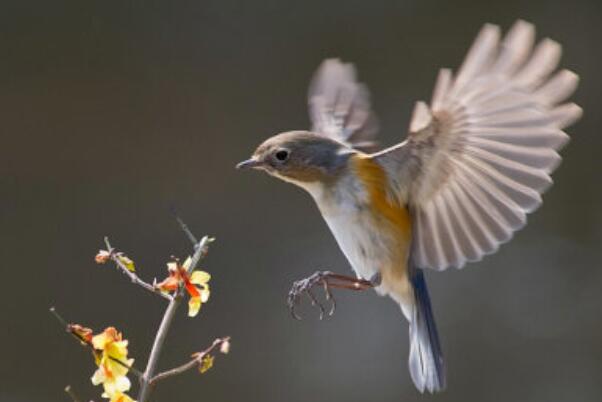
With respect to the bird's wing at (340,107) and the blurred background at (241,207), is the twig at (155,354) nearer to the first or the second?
the bird's wing at (340,107)

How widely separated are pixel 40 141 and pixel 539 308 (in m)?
1.82

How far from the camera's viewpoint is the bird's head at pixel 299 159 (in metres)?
2.39

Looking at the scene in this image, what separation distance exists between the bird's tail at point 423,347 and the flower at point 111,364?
110 centimetres

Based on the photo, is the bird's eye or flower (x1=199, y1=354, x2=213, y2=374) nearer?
flower (x1=199, y1=354, x2=213, y2=374)

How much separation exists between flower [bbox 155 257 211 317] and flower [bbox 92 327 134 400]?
8cm

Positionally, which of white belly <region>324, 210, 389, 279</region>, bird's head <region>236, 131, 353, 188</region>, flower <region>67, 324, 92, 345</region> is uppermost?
bird's head <region>236, 131, 353, 188</region>

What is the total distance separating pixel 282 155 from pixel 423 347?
0.50 m

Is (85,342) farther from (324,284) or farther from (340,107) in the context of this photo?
(340,107)

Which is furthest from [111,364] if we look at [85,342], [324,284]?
[324,284]

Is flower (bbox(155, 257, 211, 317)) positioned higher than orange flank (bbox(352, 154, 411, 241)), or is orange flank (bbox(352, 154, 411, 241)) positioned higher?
orange flank (bbox(352, 154, 411, 241))

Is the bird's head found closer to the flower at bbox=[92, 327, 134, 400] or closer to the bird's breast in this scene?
the bird's breast

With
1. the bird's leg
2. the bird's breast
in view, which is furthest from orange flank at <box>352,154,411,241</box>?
the bird's leg

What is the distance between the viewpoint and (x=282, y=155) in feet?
7.86

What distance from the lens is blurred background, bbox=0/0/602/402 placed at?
13.2 feet
